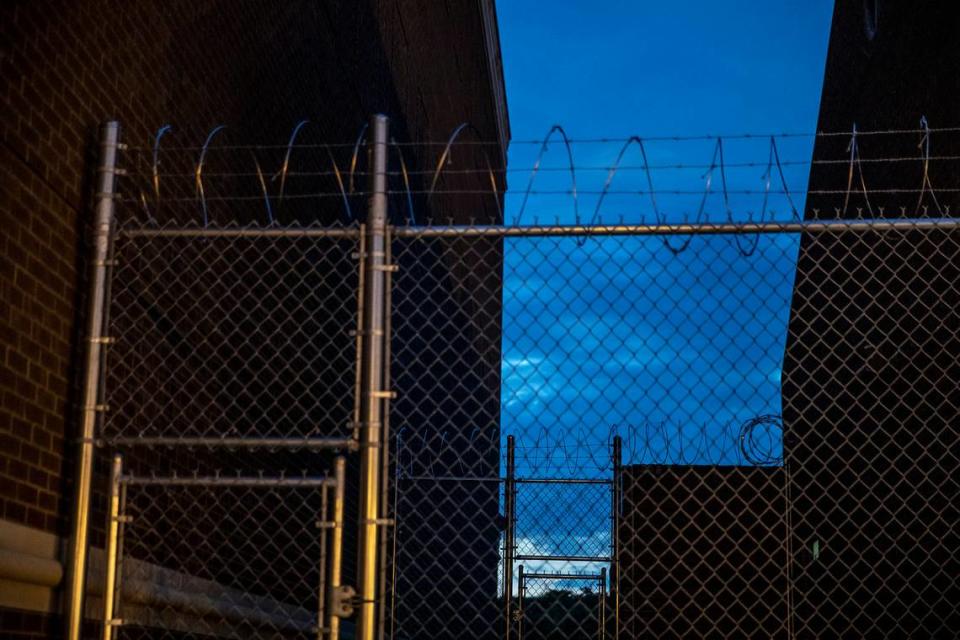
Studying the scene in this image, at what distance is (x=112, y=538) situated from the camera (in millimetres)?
4770

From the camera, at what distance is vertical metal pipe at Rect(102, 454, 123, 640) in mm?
4668

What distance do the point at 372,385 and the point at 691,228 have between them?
1452 mm

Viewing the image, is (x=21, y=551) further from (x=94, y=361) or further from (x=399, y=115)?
(x=399, y=115)

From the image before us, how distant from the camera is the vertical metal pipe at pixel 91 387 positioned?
185 inches

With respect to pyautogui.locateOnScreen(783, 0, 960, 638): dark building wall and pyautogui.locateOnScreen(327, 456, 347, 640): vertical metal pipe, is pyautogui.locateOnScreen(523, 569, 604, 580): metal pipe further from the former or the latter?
pyautogui.locateOnScreen(327, 456, 347, 640): vertical metal pipe

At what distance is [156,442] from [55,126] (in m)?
1.45

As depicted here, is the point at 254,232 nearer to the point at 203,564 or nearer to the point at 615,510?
the point at 203,564

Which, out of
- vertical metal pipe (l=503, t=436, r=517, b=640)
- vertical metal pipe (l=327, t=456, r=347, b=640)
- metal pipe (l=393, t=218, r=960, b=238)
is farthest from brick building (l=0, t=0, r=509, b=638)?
vertical metal pipe (l=503, t=436, r=517, b=640)

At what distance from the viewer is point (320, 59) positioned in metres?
10.7

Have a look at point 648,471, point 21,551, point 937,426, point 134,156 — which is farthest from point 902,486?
point 21,551

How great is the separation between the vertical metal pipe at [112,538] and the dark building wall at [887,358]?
5.84 m

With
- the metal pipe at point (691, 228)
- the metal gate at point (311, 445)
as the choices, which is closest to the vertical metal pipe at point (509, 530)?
the metal gate at point (311, 445)

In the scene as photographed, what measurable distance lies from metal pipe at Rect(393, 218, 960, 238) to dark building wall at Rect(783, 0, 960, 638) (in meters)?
4.37

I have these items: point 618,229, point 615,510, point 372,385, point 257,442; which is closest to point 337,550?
point 257,442
